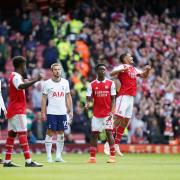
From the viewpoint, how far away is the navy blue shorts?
20.7 metres

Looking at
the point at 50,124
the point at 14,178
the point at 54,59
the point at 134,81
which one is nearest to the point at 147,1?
the point at 54,59

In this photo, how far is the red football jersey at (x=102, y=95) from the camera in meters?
20.4

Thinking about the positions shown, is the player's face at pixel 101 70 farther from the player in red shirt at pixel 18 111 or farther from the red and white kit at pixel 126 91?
the player in red shirt at pixel 18 111

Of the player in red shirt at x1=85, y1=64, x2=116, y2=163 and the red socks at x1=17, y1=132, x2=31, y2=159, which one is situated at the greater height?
the player in red shirt at x1=85, y1=64, x2=116, y2=163

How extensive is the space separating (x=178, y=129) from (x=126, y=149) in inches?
107

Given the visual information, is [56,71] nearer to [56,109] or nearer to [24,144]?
[56,109]

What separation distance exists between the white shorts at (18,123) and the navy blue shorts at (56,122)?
7.68 ft

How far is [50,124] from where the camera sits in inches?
814

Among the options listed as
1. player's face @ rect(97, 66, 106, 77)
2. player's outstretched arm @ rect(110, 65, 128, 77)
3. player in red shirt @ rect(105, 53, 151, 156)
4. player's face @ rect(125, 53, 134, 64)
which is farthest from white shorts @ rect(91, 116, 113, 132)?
player's face @ rect(125, 53, 134, 64)

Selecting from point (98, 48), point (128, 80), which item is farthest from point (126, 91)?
point (98, 48)

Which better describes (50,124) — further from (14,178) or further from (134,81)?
(14,178)

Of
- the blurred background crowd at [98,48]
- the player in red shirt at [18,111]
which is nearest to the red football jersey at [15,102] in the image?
the player in red shirt at [18,111]

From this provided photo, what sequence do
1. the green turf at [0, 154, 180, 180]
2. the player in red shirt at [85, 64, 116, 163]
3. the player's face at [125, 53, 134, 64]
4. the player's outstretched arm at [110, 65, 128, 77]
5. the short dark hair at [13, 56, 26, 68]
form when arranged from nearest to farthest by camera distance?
the green turf at [0, 154, 180, 180] → the short dark hair at [13, 56, 26, 68] → the player in red shirt at [85, 64, 116, 163] → the player's outstretched arm at [110, 65, 128, 77] → the player's face at [125, 53, 134, 64]

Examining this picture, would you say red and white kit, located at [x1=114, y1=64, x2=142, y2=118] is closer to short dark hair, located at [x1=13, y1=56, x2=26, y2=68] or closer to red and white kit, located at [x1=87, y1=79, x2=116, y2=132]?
red and white kit, located at [x1=87, y1=79, x2=116, y2=132]
